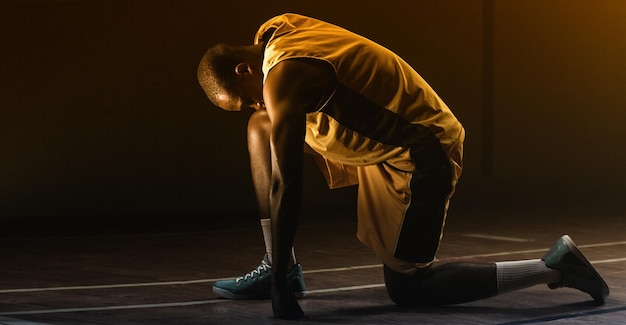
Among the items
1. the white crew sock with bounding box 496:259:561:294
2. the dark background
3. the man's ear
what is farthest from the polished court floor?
the man's ear

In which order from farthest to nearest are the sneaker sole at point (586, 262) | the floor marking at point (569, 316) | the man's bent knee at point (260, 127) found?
1. the man's bent knee at point (260, 127)
2. the sneaker sole at point (586, 262)
3. the floor marking at point (569, 316)

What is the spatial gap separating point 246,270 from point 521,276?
2074 mm

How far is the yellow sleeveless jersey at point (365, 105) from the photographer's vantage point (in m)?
5.48

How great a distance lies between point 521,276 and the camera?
5.66m

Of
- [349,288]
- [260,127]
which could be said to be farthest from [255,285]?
[260,127]

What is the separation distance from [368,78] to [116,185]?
17.3 ft

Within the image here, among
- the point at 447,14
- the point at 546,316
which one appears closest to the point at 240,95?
the point at 546,316

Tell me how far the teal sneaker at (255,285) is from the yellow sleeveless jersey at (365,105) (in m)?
0.67

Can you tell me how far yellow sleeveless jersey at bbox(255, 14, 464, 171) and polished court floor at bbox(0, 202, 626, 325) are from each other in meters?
0.72

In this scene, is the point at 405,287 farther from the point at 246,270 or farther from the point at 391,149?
the point at 246,270

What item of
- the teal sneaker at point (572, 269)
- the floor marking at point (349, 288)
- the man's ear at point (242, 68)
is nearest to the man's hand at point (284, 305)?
the floor marking at point (349, 288)

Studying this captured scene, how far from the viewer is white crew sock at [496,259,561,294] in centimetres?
565

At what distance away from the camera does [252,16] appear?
10.7 metres

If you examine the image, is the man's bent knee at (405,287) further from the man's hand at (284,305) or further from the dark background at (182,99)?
the dark background at (182,99)
